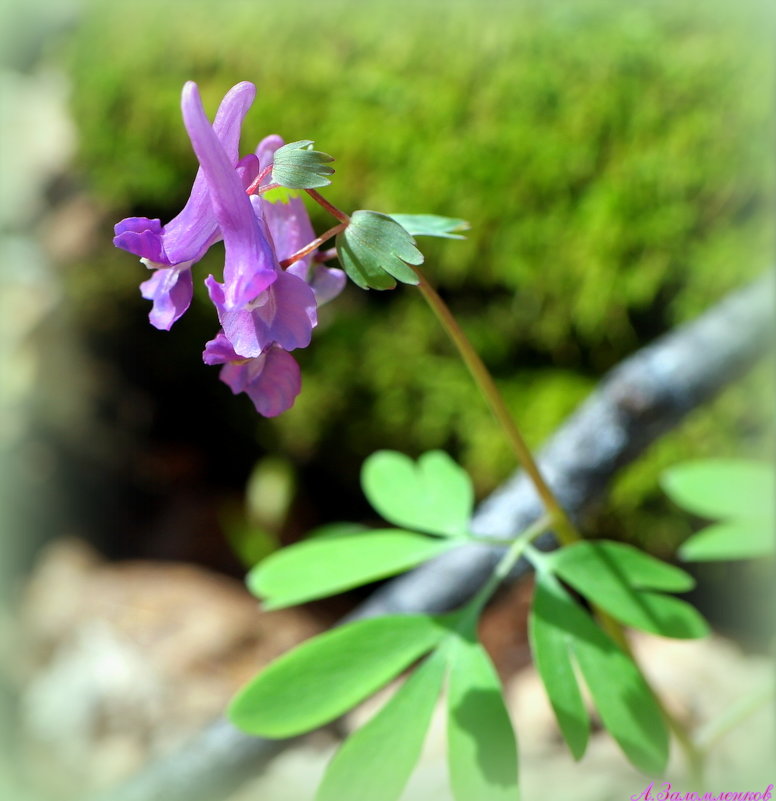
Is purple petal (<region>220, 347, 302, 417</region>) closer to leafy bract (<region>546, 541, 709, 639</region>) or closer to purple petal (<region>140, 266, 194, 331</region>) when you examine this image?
purple petal (<region>140, 266, 194, 331</region>)

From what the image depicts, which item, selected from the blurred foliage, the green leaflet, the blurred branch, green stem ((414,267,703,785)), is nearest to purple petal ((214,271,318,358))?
green stem ((414,267,703,785))

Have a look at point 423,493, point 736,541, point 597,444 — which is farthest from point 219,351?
point 597,444

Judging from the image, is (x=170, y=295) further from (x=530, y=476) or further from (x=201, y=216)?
(x=530, y=476)

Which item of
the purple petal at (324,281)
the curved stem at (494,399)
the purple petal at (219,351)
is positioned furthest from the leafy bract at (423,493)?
the purple petal at (219,351)

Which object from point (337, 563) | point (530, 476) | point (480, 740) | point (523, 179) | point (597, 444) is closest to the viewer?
point (480, 740)

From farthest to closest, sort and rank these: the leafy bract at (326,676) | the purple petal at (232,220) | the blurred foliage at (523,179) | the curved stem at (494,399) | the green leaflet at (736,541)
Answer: the blurred foliage at (523,179)
the green leaflet at (736,541)
the leafy bract at (326,676)
the curved stem at (494,399)
the purple petal at (232,220)

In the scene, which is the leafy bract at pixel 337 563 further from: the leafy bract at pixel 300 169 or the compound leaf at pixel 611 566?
the leafy bract at pixel 300 169
